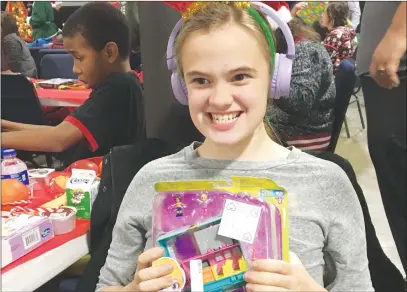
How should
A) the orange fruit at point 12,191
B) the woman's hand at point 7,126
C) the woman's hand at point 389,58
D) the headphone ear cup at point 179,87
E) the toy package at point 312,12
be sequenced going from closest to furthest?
the woman's hand at point 389,58
the headphone ear cup at point 179,87
the orange fruit at point 12,191
the toy package at point 312,12
the woman's hand at point 7,126

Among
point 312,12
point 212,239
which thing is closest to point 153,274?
point 212,239

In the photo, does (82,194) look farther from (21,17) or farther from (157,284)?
(21,17)

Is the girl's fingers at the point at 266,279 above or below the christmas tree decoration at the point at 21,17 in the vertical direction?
below

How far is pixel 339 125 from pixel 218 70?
1.64 feet

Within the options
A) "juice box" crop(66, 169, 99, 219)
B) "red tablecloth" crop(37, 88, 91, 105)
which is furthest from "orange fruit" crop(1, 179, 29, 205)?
"red tablecloth" crop(37, 88, 91, 105)

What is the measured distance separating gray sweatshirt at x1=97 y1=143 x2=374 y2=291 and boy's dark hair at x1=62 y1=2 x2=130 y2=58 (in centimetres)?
66

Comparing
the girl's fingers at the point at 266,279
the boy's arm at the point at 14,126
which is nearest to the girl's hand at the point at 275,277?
the girl's fingers at the point at 266,279

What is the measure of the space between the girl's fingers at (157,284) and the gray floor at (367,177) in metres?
0.41

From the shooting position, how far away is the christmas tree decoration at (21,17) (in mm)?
1513

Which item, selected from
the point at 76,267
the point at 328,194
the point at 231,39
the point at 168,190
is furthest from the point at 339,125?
the point at 76,267

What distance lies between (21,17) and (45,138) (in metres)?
0.40

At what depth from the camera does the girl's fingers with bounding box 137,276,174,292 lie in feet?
2.35

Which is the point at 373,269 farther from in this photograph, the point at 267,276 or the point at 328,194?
the point at 267,276

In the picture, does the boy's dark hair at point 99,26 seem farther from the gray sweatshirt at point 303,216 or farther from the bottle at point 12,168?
the gray sweatshirt at point 303,216
